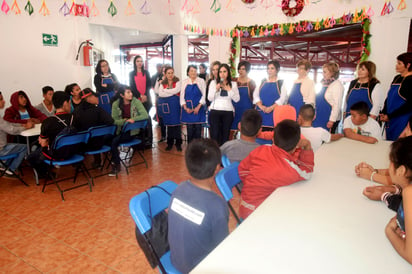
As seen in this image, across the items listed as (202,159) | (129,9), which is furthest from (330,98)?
(129,9)

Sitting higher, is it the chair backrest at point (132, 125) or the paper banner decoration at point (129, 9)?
the paper banner decoration at point (129, 9)

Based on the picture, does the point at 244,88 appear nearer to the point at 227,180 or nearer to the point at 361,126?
the point at 361,126

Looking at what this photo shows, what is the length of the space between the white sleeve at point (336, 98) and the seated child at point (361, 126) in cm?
104

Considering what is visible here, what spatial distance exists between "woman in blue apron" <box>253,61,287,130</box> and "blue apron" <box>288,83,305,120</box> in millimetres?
159

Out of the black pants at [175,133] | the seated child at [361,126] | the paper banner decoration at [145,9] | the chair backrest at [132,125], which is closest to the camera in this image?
the seated child at [361,126]

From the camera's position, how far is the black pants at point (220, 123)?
14.7ft

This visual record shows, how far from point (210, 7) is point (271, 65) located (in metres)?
3.01

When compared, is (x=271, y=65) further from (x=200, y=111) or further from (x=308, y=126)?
(x=308, y=126)

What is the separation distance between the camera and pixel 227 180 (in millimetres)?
1752

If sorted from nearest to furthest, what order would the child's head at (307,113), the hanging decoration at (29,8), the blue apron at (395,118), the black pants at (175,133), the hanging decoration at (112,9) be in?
1. the child's head at (307,113)
2. the blue apron at (395,118)
3. the hanging decoration at (29,8)
4. the black pants at (175,133)
5. the hanging decoration at (112,9)

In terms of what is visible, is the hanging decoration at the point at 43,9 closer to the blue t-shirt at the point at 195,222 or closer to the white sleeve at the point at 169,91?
the white sleeve at the point at 169,91

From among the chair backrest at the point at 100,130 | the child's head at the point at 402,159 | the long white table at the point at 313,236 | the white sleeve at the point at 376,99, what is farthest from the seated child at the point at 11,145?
the white sleeve at the point at 376,99

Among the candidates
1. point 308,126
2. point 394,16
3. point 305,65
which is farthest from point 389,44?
point 308,126

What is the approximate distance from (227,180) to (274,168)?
0.93 feet
